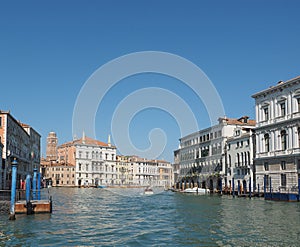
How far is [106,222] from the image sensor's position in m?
21.1

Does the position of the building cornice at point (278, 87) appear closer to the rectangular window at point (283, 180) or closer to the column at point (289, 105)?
the column at point (289, 105)

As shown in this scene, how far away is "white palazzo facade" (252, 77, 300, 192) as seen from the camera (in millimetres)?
41438

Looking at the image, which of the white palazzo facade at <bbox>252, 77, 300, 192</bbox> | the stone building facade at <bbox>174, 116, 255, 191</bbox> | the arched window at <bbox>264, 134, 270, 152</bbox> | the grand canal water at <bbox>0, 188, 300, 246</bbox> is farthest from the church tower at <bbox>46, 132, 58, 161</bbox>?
the grand canal water at <bbox>0, 188, 300, 246</bbox>

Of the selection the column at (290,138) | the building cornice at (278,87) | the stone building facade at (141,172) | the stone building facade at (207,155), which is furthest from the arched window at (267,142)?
the stone building facade at (141,172)

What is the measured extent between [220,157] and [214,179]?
3675 mm

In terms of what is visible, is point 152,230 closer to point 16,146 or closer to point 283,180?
point 283,180

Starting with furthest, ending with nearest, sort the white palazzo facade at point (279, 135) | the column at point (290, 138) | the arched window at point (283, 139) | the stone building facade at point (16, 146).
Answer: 1. the stone building facade at point (16, 146)
2. the arched window at point (283, 139)
3. the column at point (290, 138)
4. the white palazzo facade at point (279, 135)

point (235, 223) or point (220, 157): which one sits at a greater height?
point (220, 157)

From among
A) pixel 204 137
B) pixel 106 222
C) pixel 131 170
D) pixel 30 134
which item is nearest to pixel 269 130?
pixel 204 137

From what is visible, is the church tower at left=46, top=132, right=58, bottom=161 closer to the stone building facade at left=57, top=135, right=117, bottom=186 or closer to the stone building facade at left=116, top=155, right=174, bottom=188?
the stone building facade at left=116, top=155, right=174, bottom=188

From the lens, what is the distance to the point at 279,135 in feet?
145

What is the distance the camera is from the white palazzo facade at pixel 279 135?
41438mm

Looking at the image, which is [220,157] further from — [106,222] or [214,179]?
[106,222]

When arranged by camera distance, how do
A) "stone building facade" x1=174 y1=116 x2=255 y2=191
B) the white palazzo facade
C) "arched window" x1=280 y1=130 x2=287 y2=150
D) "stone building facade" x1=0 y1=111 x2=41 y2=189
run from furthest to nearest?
"stone building facade" x1=174 y1=116 x2=255 y2=191
"stone building facade" x1=0 y1=111 x2=41 y2=189
"arched window" x1=280 y1=130 x2=287 y2=150
the white palazzo facade
